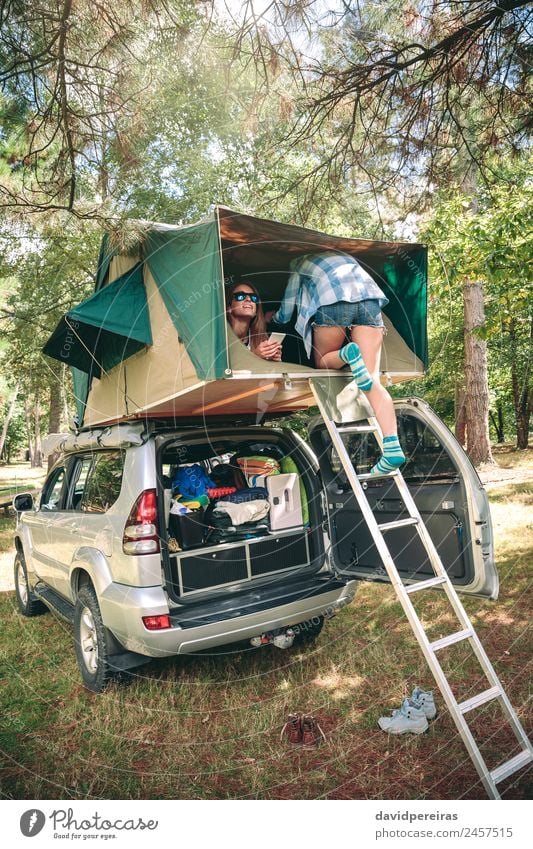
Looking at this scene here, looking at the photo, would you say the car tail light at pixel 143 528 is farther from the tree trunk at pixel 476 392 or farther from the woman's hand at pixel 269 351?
the tree trunk at pixel 476 392

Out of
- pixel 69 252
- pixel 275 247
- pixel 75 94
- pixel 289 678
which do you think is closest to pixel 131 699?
pixel 289 678

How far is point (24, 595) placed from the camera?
5387 millimetres

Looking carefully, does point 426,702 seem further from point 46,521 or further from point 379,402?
point 46,521

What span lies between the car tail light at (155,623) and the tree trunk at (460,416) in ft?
30.8

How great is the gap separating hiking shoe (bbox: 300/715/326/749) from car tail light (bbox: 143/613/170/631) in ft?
2.87

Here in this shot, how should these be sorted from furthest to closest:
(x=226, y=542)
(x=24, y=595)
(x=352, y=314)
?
(x=24, y=595)
(x=226, y=542)
(x=352, y=314)

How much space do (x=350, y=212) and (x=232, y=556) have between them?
3412 mm

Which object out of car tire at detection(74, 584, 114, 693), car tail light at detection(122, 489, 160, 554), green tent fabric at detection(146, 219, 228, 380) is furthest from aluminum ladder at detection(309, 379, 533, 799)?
car tire at detection(74, 584, 114, 693)

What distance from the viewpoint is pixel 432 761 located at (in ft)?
8.46

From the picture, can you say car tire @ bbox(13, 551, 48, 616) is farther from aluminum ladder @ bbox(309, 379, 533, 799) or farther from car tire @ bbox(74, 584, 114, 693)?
aluminum ladder @ bbox(309, 379, 533, 799)

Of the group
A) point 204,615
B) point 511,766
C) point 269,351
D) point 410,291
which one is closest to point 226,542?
point 204,615

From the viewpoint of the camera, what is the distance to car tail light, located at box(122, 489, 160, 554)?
306 centimetres

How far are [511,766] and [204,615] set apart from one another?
1.61 m

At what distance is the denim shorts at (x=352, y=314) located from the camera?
3145 millimetres
